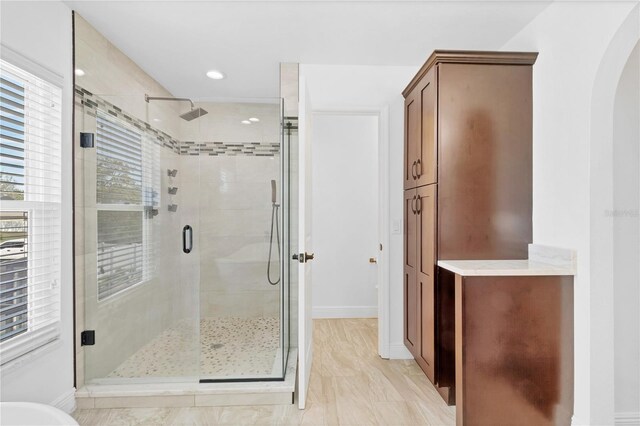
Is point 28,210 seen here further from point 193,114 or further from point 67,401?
point 193,114

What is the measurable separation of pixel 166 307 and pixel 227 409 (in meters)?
0.98

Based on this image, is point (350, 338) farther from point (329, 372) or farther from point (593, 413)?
point (593, 413)

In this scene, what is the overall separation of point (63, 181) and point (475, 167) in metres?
2.42

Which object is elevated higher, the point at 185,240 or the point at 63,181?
the point at 63,181

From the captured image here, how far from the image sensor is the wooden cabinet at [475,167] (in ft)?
6.47

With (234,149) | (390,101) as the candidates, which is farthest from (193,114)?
(390,101)

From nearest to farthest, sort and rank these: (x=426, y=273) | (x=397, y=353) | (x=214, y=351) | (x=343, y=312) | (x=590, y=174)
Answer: (x=590, y=174)
(x=426, y=273)
(x=214, y=351)
(x=397, y=353)
(x=343, y=312)

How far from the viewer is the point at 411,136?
2502 mm

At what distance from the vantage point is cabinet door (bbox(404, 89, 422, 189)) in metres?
2.34

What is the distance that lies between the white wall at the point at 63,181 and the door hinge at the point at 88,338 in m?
0.09

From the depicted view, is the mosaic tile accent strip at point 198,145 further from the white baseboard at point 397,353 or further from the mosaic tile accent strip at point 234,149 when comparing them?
the white baseboard at point 397,353

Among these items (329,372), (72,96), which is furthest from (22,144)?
(329,372)

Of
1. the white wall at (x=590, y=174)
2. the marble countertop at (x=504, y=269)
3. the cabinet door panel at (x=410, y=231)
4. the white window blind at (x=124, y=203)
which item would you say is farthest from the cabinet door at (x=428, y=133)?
the white window blind at (x=124, y=203)

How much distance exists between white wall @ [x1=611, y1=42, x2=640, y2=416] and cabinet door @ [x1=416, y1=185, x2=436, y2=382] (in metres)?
0.91
